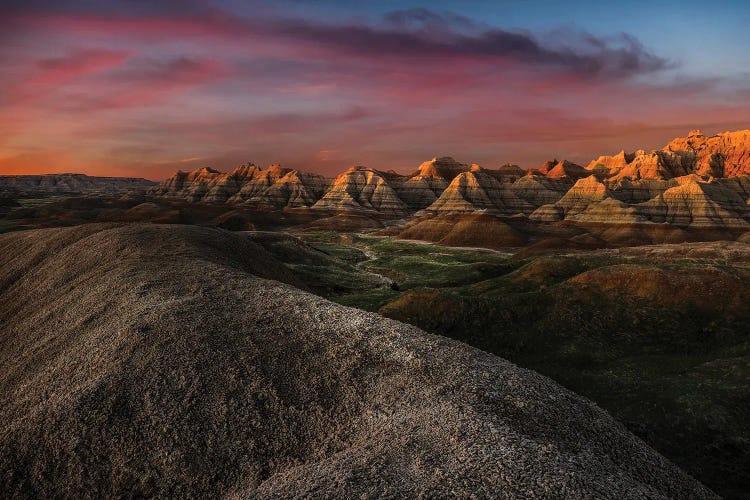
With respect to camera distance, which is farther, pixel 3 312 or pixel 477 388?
pixel 3 312

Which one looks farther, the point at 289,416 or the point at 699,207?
the point at 699,207

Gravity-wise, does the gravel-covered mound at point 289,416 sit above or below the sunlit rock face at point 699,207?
above

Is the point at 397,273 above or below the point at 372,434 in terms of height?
below

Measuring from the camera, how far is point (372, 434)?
15.3m

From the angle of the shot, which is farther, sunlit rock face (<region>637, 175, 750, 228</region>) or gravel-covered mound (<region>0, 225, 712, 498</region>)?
sunlit rock face (<region>637, 175, 750, 228</region>)

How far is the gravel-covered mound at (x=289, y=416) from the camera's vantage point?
12910 millimetres

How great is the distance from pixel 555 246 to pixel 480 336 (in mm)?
89397

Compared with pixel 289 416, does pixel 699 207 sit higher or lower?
lower

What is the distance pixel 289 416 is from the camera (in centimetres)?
1694

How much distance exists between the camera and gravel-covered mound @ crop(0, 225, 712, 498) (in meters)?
12.9

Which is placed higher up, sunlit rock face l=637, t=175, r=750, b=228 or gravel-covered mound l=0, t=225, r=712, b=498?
gravel-covered mound l=0, t=225, r=712, b=498

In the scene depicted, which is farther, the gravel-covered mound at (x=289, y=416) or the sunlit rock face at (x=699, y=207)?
the sunlit rock face at (x=699, y=207)

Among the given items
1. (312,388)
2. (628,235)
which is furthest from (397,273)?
(628,235)

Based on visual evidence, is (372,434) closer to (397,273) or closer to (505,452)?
(505,452)
